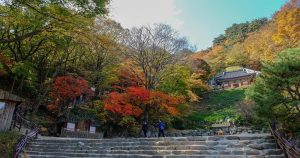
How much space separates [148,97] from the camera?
2156cm

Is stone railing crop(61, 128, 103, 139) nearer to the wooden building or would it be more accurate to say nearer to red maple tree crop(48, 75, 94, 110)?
red maple tree crop(48, 75, 94, 110)

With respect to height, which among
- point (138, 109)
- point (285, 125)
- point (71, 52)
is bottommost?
point (285, 125)

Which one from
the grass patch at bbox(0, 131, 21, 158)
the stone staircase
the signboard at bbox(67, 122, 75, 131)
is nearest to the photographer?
the stone staircase

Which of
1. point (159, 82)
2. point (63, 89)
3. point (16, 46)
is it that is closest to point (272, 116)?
point (159, 82)

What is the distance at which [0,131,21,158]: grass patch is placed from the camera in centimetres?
1263

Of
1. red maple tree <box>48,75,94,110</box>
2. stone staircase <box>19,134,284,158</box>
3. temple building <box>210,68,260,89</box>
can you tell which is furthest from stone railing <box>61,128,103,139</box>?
temple building <box>210,68,260,89</box>

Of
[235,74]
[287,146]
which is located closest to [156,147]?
[287,146]

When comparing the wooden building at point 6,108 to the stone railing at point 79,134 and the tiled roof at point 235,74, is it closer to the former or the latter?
the stone railing at point 79,134

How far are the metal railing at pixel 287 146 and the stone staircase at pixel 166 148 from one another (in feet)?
1.10

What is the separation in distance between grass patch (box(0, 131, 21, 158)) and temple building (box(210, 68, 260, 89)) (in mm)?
42058

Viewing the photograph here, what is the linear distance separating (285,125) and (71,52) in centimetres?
1885

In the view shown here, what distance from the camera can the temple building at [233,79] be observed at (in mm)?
48750

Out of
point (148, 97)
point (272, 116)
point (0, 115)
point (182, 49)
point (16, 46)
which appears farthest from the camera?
point (182, 49)

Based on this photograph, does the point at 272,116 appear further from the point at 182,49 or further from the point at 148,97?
the point at 182,49
